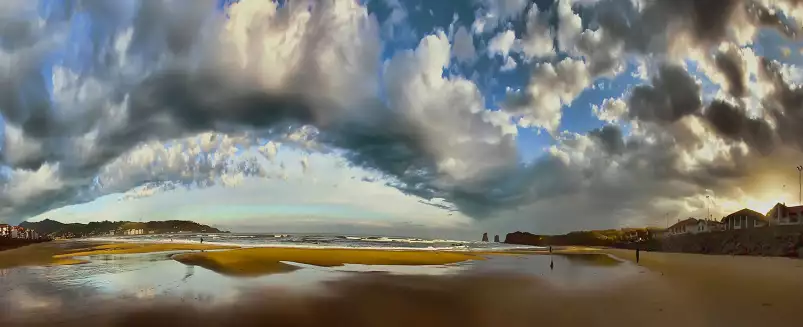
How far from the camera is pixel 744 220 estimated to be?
127 meters

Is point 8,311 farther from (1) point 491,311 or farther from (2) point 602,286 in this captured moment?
A: (2) point 602,286

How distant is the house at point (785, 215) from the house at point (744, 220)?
502cm

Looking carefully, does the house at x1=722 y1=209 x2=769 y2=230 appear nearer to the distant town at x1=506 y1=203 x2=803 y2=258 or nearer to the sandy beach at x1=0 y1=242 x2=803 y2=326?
the distant town at x1=506 y1=203 x2=803 y2=258

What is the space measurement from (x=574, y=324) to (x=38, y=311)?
1940 cm

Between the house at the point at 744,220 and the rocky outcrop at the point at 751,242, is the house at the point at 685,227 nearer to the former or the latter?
the house at the point at 744,220

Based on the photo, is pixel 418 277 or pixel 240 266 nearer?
pixel 418 277

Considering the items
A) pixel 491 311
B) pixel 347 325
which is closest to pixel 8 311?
pixel 347 325

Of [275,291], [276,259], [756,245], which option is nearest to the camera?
[275,291]

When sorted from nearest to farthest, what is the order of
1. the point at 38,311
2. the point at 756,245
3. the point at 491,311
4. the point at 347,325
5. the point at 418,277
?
1. the point at 347,325
2. the point at 38,311
3. the point at 491,311
4. the point at 418,277
5. the point at 756,245

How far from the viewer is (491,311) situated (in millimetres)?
19125

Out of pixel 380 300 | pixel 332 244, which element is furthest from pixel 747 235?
pixel 380 300

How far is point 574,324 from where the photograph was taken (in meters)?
16.2

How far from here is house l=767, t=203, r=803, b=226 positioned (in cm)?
10269

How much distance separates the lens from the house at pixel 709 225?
139 metres
